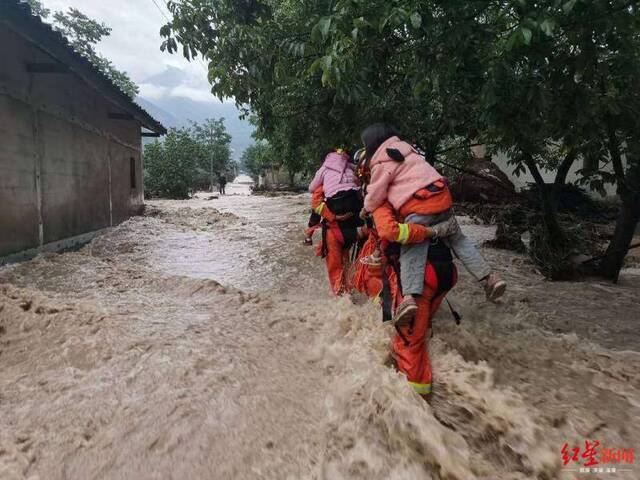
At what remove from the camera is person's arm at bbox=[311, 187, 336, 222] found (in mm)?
5082

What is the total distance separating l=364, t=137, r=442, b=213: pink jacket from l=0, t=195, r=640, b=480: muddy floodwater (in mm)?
1200

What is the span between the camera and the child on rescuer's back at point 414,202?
9.56ft

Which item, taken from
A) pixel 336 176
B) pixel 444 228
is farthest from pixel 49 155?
pixel 444 228

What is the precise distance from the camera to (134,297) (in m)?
5.36

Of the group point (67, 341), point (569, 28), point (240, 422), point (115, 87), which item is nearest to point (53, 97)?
point (115, 87)

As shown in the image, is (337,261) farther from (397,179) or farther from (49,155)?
(49,155)

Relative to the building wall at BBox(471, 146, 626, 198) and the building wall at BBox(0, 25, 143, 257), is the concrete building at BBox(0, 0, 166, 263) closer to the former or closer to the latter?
the building wall at BBox(0, 25, 143, 257)

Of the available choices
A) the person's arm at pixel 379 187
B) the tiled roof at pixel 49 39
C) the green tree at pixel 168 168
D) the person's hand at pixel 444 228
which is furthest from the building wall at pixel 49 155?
the green tree at pixel 168 168

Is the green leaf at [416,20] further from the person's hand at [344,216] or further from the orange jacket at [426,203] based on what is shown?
the person's hand at [344,216]

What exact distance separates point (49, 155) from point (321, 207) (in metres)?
4.98

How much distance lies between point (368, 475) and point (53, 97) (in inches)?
311

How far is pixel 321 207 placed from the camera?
5.18m

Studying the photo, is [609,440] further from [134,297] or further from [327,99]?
[327,99]

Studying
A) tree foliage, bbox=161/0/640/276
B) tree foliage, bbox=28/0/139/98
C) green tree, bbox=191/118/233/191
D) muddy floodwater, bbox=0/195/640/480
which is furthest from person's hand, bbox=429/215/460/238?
green tree, bbox=191/118/233/191
